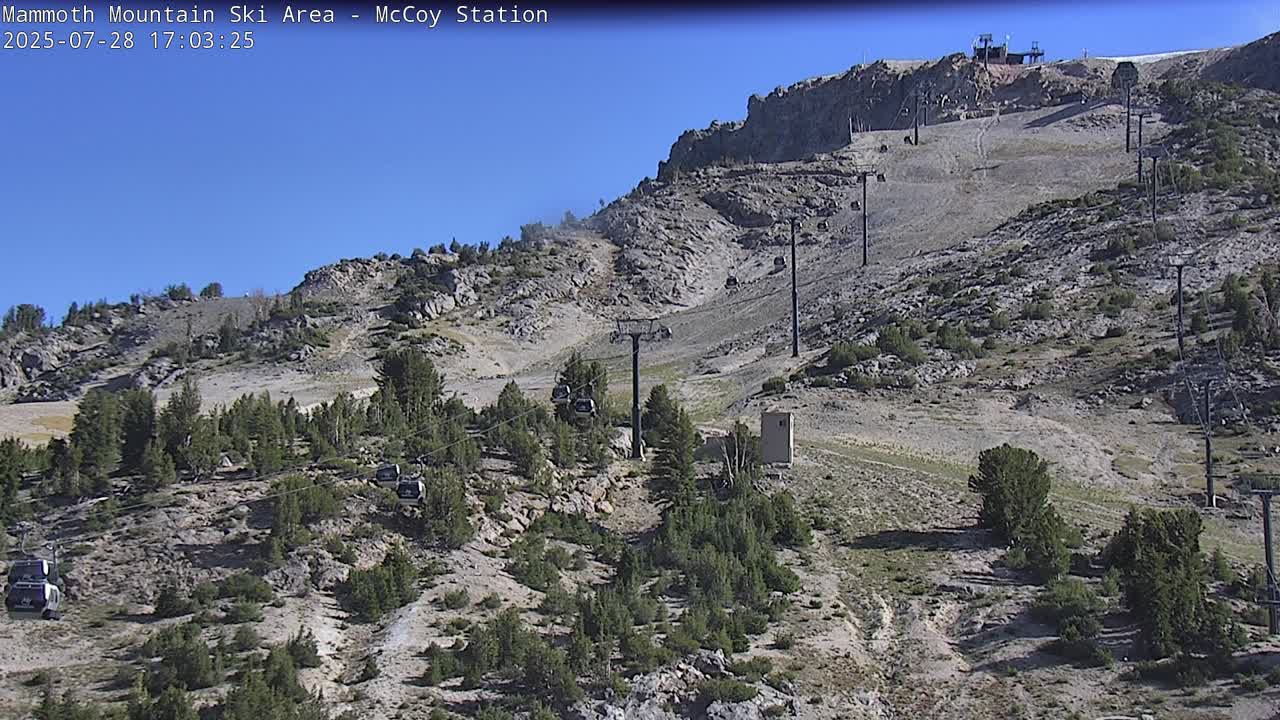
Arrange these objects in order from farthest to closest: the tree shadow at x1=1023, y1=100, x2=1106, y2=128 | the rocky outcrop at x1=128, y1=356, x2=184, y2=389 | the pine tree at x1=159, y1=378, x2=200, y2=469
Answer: the tree shadow at x1=1023, y1=100, x2=1106, y2=128 < the rocky outcrop at x1=128, y1=356, x2=184, y2=389 < the pine tree at x1=159, y1=378, x2=200, y2=469

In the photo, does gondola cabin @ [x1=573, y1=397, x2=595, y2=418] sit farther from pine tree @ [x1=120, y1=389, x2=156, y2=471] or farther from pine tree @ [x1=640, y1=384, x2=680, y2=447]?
pine tree @ [x1=120, y1=389, x2=156, y2=471]

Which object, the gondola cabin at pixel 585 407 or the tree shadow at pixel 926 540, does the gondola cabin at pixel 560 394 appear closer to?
the gondola cabin at pixel 585 407

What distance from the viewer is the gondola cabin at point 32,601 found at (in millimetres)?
24094

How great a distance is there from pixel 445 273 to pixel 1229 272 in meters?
42.4

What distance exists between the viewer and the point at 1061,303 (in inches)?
2344

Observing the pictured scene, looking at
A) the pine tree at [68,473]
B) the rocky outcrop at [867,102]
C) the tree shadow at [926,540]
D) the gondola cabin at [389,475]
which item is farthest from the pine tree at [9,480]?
the rocky outcrop at [867,102]

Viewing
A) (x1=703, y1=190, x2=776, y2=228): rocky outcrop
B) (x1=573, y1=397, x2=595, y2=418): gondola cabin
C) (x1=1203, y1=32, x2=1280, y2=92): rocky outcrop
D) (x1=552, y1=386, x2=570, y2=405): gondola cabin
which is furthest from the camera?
(x1=1203, y1=32, x2=1280, y2=92): rocky outcrop

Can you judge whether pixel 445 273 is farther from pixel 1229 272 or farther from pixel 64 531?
pixel 64 531

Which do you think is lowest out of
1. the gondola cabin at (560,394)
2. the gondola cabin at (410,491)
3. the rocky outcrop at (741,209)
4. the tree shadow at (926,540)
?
the tree shadow at (926,540)

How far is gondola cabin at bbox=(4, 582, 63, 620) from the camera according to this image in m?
24.1

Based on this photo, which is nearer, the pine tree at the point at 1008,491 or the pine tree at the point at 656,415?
the pine tree at the point at 1008,491

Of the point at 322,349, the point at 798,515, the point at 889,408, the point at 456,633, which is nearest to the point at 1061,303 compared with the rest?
the point at 889,408

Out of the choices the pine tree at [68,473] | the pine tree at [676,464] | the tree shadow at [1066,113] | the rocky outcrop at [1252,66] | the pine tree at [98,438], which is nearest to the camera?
the pine tree at [68,473]

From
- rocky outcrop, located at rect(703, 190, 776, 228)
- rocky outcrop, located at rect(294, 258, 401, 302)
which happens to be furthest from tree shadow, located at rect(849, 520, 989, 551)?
rocky outcrop, located at rect(703, 190, 776, 228)
